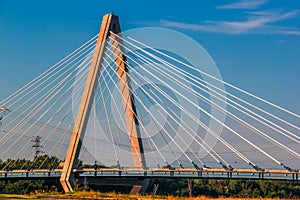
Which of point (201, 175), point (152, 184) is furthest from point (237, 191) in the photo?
point (201, 175)

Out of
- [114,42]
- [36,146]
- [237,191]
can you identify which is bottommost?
[237,191]

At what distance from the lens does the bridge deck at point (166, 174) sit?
3794 centimetres

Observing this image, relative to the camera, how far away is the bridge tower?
134 ft

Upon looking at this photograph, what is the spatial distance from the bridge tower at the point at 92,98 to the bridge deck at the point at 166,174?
57.9 inches

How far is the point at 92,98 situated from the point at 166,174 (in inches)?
→ 343

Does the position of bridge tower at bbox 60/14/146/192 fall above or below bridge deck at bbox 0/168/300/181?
above

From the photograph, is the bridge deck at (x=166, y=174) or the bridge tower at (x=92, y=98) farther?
the bridge tower at (x=92, y=98)

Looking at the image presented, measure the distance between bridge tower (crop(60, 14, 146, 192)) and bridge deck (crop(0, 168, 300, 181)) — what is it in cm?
147

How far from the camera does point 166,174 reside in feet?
140

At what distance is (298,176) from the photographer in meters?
37.1

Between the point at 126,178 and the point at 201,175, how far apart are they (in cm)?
717

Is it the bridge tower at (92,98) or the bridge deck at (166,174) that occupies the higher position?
the bridge tower at (92,98)

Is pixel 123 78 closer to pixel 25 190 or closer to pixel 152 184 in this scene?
pixel 25 190

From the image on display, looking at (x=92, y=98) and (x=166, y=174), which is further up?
(x=92, y=98)
